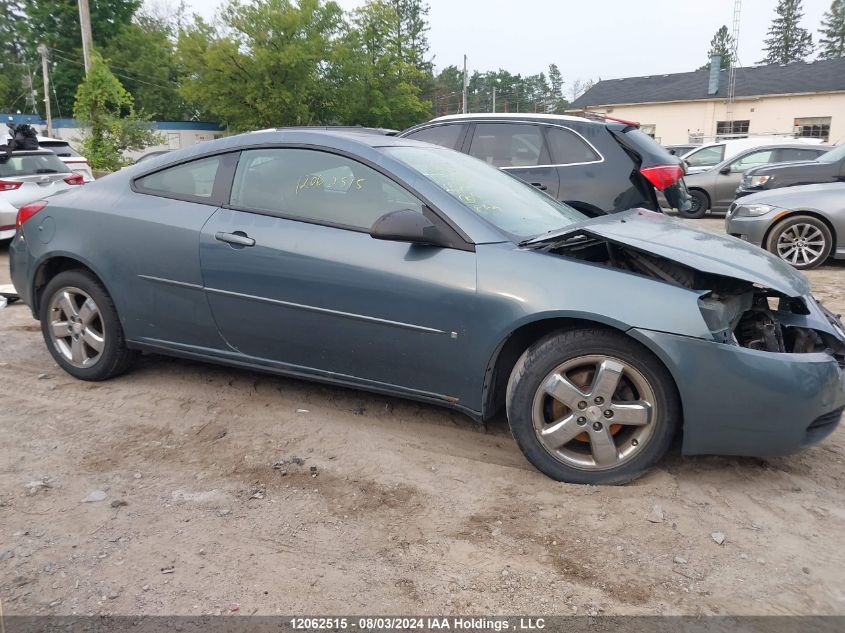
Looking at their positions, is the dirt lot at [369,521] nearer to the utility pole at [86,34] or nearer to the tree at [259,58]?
the utility pole at [86,34]

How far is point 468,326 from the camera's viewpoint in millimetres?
3217

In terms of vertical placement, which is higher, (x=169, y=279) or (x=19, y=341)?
(x=169, y=279)

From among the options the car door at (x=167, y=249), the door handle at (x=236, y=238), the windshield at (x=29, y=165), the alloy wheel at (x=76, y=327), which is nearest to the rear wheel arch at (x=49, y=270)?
the alloy wheel at (x=76, y=327)

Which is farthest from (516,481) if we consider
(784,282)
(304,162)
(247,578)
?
(304,162)

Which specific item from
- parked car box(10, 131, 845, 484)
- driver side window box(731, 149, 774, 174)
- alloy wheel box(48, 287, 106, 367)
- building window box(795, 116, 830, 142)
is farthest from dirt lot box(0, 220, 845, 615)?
building window box(795, 116, 830, 142)

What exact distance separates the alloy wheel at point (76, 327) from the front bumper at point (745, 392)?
3.18 metres

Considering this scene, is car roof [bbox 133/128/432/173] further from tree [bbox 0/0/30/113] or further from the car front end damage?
tree [bbox 0/0/30/113]

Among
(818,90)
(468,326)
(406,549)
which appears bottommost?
(406,549)

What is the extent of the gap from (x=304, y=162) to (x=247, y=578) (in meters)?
2.17

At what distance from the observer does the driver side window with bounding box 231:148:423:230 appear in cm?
354

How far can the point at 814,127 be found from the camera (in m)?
38.7

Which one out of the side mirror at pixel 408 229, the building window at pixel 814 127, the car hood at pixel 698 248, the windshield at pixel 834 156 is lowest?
the car hood at pixel 698 248

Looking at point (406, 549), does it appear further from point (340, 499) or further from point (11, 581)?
point (11, 581)

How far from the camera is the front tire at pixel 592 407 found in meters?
3.01
